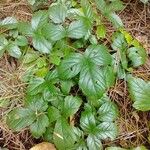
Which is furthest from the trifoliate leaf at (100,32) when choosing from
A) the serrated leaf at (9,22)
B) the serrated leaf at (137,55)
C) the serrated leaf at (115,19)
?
the serrated leaf at (9,22)

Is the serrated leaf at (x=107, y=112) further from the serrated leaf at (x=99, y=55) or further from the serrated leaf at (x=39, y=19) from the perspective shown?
the serrated leaf at (x=39, y=19)

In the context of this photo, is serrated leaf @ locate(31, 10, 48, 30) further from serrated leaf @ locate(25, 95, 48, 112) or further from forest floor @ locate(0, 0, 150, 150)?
serrated leaf @ locate(25, 95, 48, 112)

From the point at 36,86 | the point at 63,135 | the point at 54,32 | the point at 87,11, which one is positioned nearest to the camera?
the point at 63,135

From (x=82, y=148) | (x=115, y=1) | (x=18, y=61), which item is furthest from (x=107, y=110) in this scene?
(x=115, y=1)

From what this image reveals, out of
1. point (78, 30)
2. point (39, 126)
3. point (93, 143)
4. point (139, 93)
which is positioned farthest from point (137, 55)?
point (39, 126)

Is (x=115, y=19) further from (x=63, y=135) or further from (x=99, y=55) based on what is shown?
(x=63, y=135)
